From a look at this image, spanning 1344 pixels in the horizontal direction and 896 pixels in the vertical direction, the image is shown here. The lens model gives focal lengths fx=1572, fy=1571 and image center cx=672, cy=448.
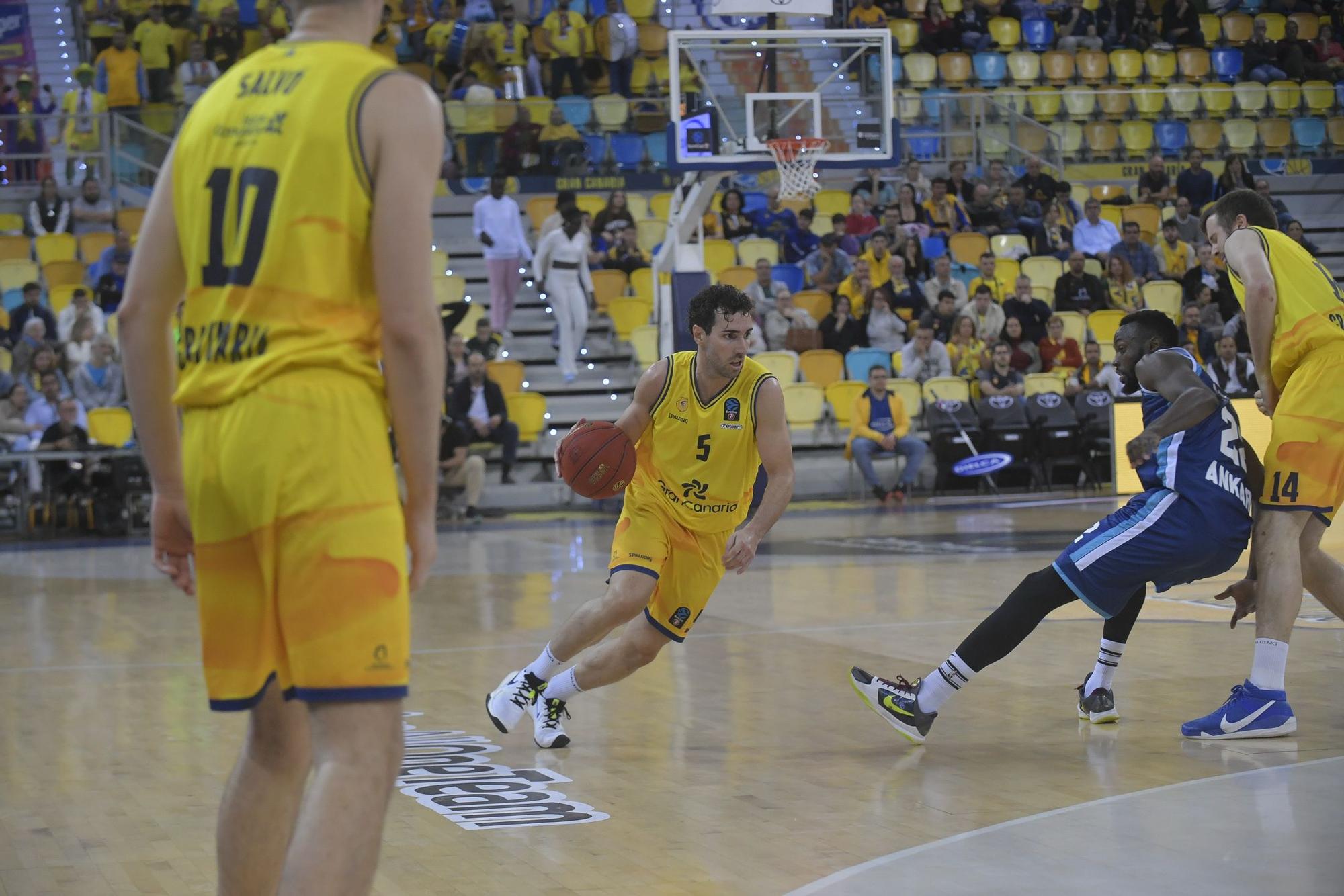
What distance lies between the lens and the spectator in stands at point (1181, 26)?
25297 millimetres

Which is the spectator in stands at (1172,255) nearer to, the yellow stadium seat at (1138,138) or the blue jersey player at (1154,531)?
the yellow stadium seat at (1138,138)

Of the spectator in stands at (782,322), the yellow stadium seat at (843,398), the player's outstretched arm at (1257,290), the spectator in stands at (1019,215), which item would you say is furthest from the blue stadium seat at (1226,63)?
the player's outstretched arm at (1257,290)

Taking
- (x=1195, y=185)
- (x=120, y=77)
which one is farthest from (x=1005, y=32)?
(x=120, y=77)

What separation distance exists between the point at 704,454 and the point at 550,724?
1.17m

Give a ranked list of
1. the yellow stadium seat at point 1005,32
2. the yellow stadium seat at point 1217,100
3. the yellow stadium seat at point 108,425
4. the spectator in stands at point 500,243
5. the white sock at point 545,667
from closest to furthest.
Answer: the white sock at point 545,667
the yellow stadium seat at point 108,425
the spectator in stands at point 500,243
the yellow stadium seat at point 1217,100
the yellow stadium seat at point 1005,32

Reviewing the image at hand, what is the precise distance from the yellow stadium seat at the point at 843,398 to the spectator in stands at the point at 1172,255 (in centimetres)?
540

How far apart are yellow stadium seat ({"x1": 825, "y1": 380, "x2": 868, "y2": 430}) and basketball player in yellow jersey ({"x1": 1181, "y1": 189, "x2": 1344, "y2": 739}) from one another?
37.4 feet

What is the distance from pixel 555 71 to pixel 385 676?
19119 mm

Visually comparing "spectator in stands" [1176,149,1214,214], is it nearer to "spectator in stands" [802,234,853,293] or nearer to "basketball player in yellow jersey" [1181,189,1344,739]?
"spectator in stands" [802,234,853,293]

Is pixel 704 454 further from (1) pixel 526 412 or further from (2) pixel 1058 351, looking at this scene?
(2) pixel 1058 351

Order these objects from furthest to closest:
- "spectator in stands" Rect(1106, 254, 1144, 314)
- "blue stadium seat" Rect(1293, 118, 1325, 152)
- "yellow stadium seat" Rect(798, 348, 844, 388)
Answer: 1. "blue stadium seat" Rect(1293, 118, 1325, 152)
2. "spectator in stands" Rect(1106, 254, 1144, 314)
3. "yellow stadium seat" Rect(798, 348, 844, 388)

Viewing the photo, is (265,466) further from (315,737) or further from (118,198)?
(118,198)

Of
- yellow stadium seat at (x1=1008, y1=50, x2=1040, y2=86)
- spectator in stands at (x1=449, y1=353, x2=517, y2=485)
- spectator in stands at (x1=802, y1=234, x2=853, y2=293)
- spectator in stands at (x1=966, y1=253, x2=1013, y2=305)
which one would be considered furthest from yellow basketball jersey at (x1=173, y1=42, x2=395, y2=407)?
yellow stadium seat at (x1=1008, y1=50, x2=1040, y2=86)

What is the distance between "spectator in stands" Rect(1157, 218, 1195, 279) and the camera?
66.7ft
